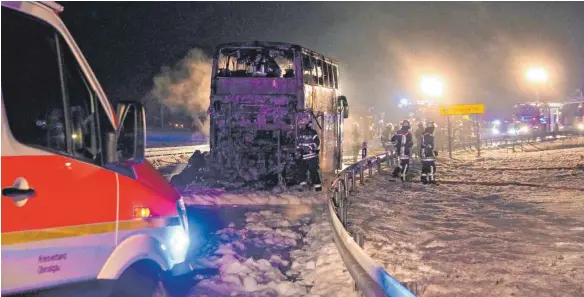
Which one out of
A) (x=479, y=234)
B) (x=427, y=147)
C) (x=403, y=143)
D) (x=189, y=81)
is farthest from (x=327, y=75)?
(x=189, y=81)

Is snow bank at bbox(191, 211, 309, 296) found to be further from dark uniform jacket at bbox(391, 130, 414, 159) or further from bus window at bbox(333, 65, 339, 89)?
bus window at bbox(333, 65, 339, 89)

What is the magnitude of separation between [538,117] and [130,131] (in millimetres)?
44562

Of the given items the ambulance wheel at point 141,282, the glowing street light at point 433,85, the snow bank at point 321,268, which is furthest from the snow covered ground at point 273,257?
the glowing street light at point 433,85

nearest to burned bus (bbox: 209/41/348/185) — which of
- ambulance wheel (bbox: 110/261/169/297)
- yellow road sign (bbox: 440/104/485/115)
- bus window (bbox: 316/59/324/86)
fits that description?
bus window (bbox: 316/59/324/86)

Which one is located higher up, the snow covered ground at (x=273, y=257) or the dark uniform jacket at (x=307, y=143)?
the dark uniform jacket at (x=307, y=143)

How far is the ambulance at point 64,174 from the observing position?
2.70 metres

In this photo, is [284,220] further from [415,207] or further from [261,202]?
[415,207]

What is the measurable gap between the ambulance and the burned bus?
1019cm

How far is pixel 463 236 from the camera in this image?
8477 millimetres

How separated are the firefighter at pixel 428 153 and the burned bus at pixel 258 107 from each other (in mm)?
3495

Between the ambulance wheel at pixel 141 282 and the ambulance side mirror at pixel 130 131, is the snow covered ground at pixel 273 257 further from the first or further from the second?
the ambulance side mirror at pixel 130 131

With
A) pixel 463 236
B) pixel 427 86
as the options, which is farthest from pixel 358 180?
pixel 427 86

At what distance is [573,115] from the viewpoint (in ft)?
150

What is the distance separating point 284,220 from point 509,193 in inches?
269
